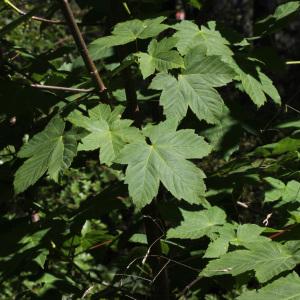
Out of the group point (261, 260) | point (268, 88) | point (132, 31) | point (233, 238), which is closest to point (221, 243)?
point (233, 238)

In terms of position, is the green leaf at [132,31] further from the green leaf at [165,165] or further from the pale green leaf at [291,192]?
the pale green leaf at [291,192]

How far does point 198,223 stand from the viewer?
1.72m

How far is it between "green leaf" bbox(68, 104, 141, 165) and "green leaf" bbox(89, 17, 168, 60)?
0.62ft

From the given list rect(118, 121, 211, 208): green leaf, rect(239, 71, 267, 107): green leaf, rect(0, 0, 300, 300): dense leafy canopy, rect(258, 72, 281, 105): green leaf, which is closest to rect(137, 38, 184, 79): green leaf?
rect(0, 0, 300, 300): dense leafy canopy

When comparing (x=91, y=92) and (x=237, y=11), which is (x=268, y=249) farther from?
(x=237, y=11)

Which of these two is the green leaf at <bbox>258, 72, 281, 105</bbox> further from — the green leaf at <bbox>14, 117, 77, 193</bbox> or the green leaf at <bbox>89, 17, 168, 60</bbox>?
the green leaf at <bbox>14, 117, 77, 193</bbox>

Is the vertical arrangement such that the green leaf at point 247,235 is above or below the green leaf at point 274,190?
above

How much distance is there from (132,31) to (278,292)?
87 cm

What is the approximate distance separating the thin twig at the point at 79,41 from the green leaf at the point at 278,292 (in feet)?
2.63

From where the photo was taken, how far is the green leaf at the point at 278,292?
1.24m

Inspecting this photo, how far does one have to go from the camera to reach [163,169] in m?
1.49

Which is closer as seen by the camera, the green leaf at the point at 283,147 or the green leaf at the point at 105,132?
the green leaf at the point at 105,132

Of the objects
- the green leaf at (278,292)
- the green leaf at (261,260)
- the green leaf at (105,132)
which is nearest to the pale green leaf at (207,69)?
the green leaf at (105,132)

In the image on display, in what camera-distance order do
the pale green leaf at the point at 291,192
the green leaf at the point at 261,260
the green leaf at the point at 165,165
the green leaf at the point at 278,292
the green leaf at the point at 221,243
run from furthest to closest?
the pale green leaf at the point at 291,192, the green leaf at the point at 221,243, the green leaf at the point at 165,165, the green leaf at the point at 261,260, the green leaf at the point at 278,292
